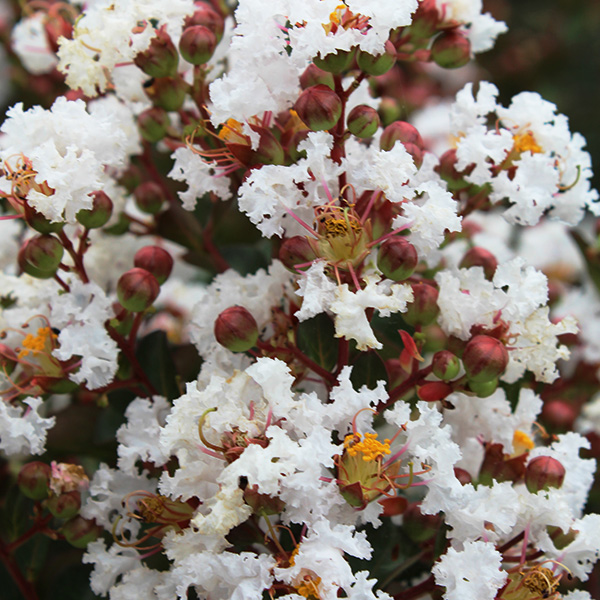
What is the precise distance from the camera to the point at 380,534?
97cm

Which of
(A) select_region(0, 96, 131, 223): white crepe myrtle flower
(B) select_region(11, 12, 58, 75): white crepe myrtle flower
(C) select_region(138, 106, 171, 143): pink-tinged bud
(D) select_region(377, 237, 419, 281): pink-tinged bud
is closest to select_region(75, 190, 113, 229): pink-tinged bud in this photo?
(A) select_region(0, 96, 131, 223): white crepe myrtle flower

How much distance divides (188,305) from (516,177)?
2.46ft

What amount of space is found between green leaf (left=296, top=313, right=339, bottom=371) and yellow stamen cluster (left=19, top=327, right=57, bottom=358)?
0.34m

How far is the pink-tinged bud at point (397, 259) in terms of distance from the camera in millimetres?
890

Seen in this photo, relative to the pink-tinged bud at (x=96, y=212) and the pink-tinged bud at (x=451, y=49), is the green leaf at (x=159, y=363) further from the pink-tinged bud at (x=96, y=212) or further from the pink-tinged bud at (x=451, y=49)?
the pink-tinged bud at (x=451, y=49)

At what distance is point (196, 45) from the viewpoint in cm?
105

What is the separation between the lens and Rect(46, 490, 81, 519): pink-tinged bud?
3.29 ft

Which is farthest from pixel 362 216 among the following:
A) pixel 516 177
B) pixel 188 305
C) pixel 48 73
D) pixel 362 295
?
pixel 48 73

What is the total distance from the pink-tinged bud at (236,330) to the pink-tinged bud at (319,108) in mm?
240

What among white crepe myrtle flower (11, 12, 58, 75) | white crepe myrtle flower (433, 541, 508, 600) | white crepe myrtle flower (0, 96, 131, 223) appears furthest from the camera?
white crepe myrtle flower (11, 12, 58, 75)

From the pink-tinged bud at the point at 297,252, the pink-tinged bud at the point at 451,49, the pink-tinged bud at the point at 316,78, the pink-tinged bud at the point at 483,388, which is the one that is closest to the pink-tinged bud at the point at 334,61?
the pink-tinged bud at the point at 316,78

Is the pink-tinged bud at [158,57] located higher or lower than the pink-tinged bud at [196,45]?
lower

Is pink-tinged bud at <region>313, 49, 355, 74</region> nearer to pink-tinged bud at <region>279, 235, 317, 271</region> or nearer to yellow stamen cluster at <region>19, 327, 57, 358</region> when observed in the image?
pink-tinged bud at <region>279, 235, 317, 271</region>

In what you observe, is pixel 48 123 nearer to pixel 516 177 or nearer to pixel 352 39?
pixel 352 39
